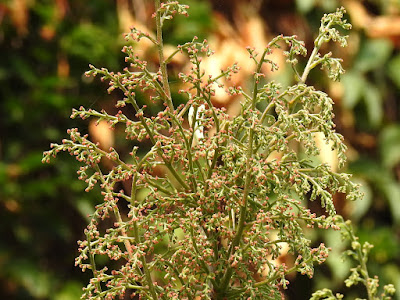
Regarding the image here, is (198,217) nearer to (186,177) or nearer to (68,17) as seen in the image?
(186,177)

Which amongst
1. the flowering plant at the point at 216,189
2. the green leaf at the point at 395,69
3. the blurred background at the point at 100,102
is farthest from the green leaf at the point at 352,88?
the flowering plant at the point at 216,189

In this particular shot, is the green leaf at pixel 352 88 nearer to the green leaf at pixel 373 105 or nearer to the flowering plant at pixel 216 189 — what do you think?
the green leaf at pixel 373 105

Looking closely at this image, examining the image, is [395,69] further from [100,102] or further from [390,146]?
[100,102]

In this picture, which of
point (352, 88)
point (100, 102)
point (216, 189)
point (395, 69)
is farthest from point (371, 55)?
point (216, 189)

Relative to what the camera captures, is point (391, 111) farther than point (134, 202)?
Yes

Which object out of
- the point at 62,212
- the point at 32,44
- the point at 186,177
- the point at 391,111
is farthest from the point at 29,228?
the point at 186,177

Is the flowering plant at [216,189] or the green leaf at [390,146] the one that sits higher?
the flowering plant at [216,189]
